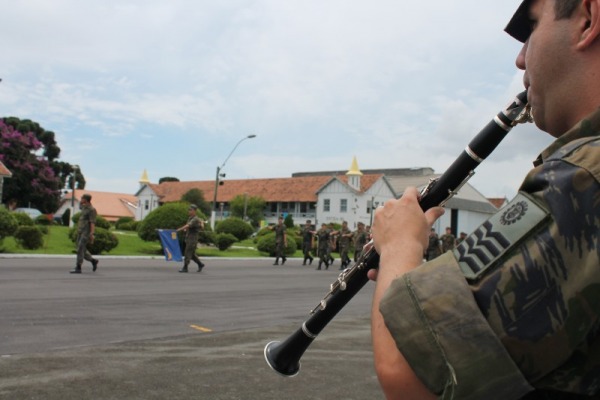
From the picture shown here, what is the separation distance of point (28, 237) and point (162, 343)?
17.2 m

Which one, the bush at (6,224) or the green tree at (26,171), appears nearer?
the bush at (6,224)

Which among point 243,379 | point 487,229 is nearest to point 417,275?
point 487,229

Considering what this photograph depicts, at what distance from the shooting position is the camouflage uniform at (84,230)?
13953 mm

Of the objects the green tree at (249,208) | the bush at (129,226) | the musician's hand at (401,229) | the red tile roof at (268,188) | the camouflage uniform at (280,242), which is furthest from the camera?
the red tile roof at (268,188)

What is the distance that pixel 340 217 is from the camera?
70.4 metres

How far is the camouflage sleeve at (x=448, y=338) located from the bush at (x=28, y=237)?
883 inches

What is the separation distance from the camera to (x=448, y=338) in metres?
0.94

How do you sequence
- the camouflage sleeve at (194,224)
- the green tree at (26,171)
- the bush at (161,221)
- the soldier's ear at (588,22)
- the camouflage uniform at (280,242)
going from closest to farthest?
1. the soldier's ear at (588,22)
2. the camouflage sleeve at (194,224)
3. the camouflage uniform at (280,242)
4. the bush at (161,221)
5. the green tree at (26,171)

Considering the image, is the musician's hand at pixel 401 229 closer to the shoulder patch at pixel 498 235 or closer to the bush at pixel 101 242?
the shoulder patch at pixel 498 235

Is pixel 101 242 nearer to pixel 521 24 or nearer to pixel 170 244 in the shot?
pixel 170 244

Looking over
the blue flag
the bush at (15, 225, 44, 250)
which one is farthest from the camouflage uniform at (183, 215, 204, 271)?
the bush at (15, 225, 44, 250)

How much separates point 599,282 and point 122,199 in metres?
114

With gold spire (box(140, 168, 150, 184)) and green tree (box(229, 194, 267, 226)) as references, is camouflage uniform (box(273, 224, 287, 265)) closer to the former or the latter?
green tree (box(229, 194, 267, 226))

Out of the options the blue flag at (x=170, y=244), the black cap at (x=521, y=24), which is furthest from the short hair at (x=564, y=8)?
the blue flag at (x=170, y=244)
